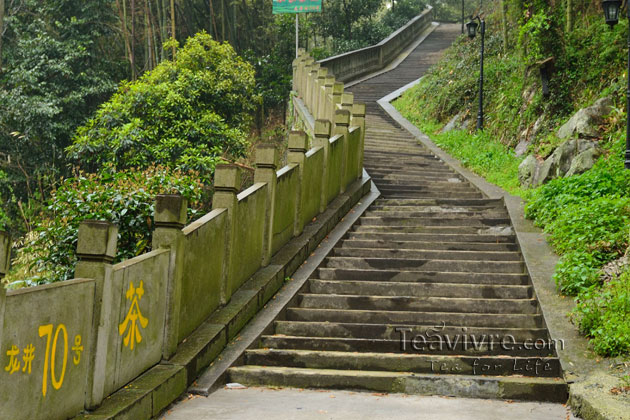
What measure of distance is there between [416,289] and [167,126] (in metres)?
13.3

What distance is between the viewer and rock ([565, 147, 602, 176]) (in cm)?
1213

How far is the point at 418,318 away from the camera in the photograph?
8.34 metres

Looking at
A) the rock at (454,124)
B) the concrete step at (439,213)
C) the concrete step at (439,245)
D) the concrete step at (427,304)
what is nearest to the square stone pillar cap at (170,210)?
the concrete step at (427,304)

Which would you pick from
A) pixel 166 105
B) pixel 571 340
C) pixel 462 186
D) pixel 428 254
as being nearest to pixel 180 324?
pixel 571 340

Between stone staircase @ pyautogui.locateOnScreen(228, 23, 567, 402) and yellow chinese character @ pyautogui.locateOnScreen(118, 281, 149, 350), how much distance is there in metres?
1.31

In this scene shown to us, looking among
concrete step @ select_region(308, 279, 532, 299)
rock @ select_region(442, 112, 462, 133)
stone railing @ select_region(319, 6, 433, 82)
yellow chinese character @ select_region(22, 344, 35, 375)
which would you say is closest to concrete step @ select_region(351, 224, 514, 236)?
concrete step @ select_region(308, 279, 532, 299)

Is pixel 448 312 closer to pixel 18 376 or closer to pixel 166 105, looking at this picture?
pixel 18 376

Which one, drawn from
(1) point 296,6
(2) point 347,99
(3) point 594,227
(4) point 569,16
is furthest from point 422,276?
(1) point 296,6

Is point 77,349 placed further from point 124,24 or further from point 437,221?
point 124,24

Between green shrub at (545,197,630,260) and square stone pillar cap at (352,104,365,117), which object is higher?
square stone pillar cap at (352,104,365,117)

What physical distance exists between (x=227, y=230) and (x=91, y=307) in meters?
2.81

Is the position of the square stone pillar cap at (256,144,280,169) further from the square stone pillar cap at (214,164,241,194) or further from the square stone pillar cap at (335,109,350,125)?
the square stone pillar cap at (335,109,350,125)

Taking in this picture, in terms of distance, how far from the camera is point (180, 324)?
7.01 meters

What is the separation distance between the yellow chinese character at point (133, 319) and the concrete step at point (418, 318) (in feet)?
8.88
